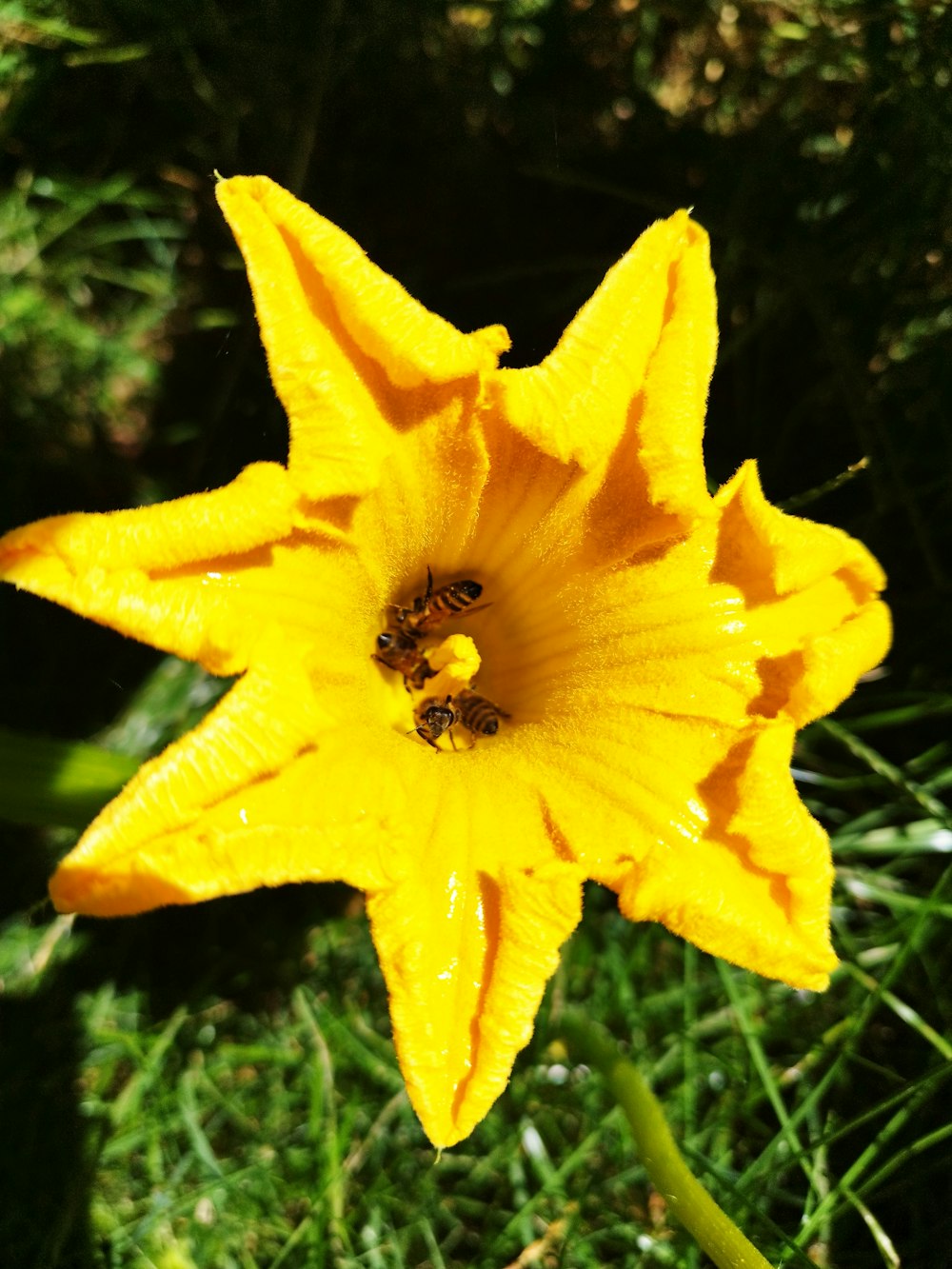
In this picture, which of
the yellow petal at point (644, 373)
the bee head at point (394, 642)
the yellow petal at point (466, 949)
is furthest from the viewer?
the bee head at point (394, 642)

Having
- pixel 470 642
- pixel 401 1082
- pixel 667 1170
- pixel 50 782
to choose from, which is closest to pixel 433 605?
pixel 470 642

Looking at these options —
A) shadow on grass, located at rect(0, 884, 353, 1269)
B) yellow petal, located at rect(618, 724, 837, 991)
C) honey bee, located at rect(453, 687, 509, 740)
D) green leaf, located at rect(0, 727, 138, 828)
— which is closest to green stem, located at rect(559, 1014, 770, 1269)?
yellow petal, located at rect(618, 724, 837, 991)

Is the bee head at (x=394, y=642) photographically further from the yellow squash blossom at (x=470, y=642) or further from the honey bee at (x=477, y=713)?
the honey bee at (x=477, y=713)

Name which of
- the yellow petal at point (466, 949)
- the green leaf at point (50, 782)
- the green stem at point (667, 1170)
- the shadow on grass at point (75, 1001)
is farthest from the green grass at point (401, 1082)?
the yellow petal at point (466, 949)

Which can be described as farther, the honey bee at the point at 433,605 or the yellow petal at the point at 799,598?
the honey bee at the point at 433,605

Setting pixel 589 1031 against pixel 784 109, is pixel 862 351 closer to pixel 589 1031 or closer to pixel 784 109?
pixel 784 109

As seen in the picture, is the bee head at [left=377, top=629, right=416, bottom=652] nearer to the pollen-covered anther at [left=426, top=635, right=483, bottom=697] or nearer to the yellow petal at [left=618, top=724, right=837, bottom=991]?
the pollen-covered anther at [left=426, top=635, right=483, bottom=697]
